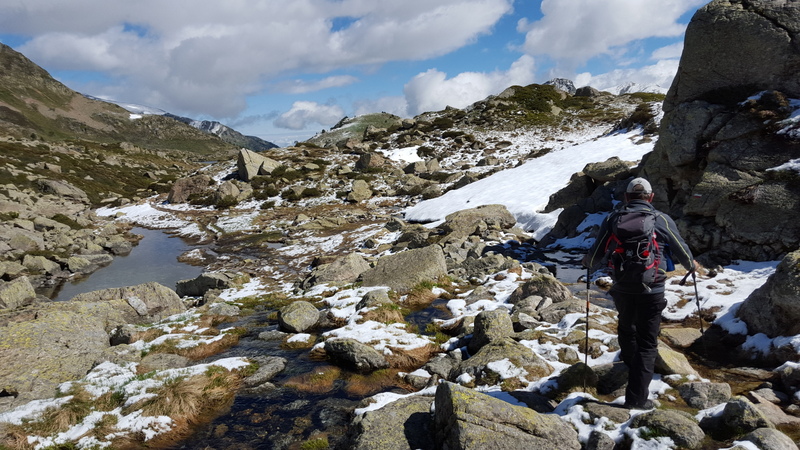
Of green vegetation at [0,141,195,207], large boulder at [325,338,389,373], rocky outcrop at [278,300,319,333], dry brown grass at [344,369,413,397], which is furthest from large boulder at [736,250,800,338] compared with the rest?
green vegetation at [0,141,195,207]

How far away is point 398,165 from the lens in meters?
49.9

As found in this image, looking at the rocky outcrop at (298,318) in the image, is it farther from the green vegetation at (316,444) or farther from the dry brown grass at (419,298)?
the green vegetation at (316,444)

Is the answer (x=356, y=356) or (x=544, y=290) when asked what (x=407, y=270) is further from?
(x=356, y=356)

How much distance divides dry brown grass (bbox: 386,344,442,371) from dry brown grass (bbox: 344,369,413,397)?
0.25m

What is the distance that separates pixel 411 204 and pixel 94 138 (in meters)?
198

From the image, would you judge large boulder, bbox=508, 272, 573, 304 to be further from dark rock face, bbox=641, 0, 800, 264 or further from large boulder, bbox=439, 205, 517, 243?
large boulder, bbox=439, 205, 517, 243

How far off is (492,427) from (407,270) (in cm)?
1041

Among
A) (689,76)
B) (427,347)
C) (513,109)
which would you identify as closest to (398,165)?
(513,109)

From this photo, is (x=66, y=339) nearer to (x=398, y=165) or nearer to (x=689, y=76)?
(x=689, y=76)

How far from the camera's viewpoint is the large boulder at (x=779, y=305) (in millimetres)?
6973

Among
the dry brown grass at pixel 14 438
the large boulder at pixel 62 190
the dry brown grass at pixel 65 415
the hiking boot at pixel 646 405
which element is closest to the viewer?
the hiking boot at pixel 646 405

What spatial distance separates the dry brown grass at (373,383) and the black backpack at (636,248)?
15.0 feet

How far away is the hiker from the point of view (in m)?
5.40

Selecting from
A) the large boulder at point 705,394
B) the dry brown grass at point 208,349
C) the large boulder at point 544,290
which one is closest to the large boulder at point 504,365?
the large boulder at point 705,394
